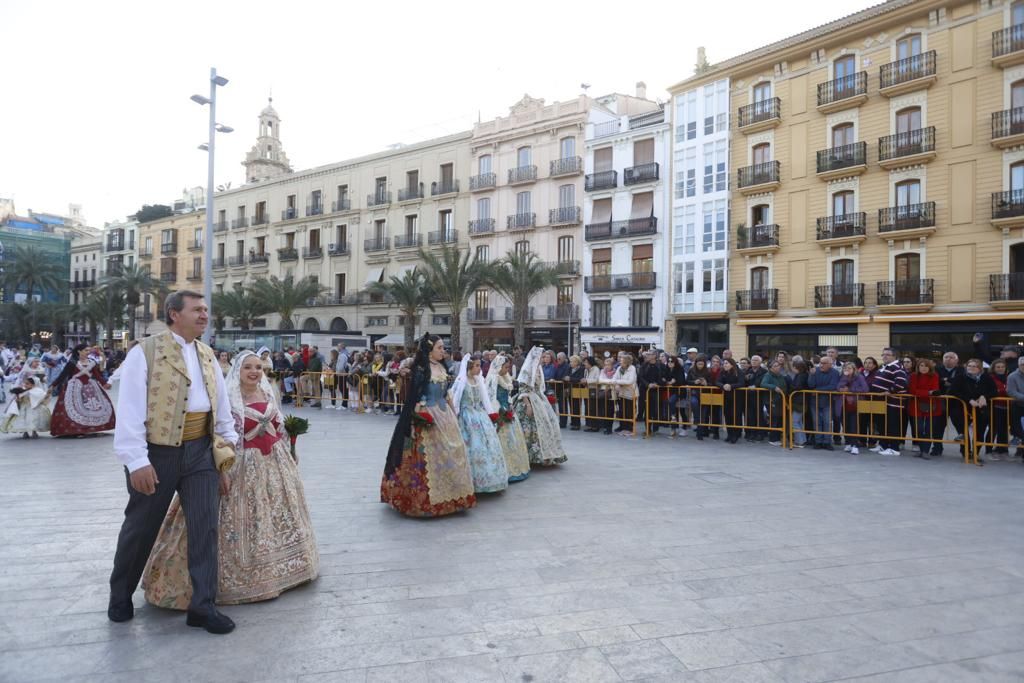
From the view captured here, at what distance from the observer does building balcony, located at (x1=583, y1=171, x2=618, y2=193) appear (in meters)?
34.0

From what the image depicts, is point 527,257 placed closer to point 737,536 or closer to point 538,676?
point 737,536

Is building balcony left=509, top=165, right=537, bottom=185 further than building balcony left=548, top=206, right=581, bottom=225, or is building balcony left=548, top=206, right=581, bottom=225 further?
building balcony left=509, top=165, right=537, bottom=185

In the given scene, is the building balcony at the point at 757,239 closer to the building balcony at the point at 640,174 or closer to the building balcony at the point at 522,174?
the building balcony at the point at 640,174

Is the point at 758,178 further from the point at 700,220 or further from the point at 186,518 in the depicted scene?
the point at 186,518

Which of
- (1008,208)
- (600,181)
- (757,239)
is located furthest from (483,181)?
(1008,208)

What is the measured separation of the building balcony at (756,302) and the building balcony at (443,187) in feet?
60.0

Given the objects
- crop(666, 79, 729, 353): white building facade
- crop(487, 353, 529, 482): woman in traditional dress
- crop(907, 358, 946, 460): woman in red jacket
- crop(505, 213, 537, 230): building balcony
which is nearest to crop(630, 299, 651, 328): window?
crop(666, 79, 729, 353): white building facade

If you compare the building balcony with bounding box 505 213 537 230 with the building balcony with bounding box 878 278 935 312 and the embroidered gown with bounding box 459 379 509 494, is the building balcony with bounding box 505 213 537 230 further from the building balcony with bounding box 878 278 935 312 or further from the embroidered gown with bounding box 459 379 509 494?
the embroidered gown with bounding box 459 379 509 494

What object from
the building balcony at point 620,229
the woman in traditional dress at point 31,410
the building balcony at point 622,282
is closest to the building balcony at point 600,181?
the building balcony at point 620,229

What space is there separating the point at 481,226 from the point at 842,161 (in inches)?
760

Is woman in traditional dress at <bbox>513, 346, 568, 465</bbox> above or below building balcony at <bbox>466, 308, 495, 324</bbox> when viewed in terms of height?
below

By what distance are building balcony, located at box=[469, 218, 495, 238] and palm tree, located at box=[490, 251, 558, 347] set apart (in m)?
5.53

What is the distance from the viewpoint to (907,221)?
2458cm

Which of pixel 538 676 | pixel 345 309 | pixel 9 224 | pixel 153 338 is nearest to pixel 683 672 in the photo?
pixel 538 676
